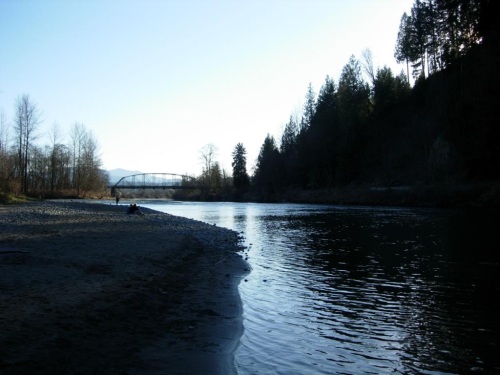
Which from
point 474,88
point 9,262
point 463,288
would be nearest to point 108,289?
point 9,262

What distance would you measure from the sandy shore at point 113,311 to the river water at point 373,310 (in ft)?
2.26

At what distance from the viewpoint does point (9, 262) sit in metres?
10.1

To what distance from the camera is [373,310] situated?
365 inches

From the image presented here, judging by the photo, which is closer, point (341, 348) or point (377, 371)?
point (377, 371)

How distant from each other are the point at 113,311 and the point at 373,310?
5894 mm

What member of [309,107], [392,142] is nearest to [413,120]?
[392,142]

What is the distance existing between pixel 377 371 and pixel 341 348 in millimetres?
994

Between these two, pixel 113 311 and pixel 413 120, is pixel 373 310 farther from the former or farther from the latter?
pixel 413 120

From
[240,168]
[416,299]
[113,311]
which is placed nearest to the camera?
[113,311]

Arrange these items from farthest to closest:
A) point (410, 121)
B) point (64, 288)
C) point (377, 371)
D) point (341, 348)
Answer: point (410, 121)
point (64, 288)
point (341, 348)
point (377, 371)

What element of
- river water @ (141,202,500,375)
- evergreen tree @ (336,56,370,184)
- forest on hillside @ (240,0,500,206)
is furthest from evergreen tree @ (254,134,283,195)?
river water @ (141,202,500,375)

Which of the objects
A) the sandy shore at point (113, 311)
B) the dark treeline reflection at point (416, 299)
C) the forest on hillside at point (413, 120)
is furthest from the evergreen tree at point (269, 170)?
the sandy shore at point (113, 311)

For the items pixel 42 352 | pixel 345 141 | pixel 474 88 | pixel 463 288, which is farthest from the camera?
pixel 345 141

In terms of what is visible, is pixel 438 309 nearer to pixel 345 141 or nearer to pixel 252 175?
pixel 345 141
